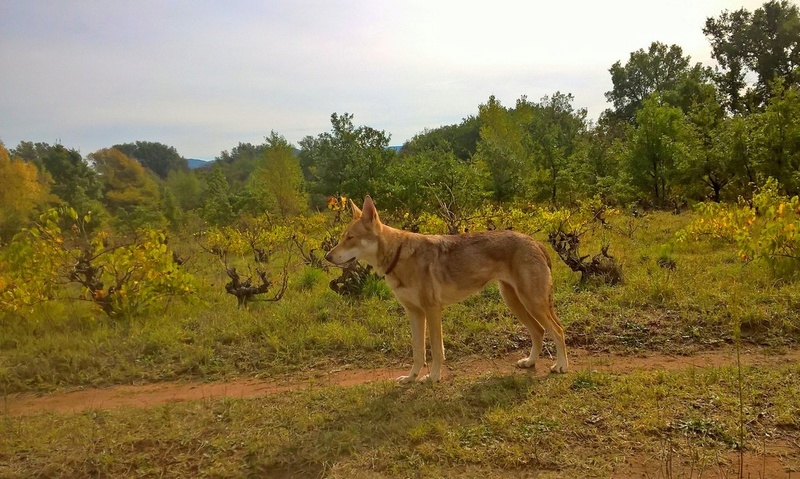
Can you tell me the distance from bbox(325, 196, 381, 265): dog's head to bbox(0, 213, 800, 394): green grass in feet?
5.30

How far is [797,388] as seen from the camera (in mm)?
4438

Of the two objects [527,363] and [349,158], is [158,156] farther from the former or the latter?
[527,363]

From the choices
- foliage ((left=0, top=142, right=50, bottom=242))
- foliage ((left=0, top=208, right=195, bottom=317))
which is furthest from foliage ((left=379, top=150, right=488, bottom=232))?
foliage ((left=0, top=142, right=50, bottom=242))

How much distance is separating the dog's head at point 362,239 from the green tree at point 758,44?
106 feet

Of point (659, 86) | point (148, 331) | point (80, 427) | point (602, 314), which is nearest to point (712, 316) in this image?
point (602, 314)

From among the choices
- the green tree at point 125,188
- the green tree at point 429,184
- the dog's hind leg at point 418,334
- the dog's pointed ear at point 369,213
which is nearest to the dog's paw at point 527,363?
the dog's hind leg at point 418,334

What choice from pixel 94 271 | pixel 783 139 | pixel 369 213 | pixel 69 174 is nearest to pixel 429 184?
pixel 783 139

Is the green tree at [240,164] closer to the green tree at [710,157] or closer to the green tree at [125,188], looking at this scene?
the green tree at [125,188]

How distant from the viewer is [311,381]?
571 centimetres

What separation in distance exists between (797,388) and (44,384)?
8.24 m

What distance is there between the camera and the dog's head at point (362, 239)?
5.44 m

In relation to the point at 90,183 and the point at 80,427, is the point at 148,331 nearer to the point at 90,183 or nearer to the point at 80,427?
the point at 80,427

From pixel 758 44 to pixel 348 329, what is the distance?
135ft

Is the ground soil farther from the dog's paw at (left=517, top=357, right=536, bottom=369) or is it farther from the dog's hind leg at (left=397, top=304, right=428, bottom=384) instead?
the dog's hind leg at (left=397, top=304, right=428, bottom=384)
